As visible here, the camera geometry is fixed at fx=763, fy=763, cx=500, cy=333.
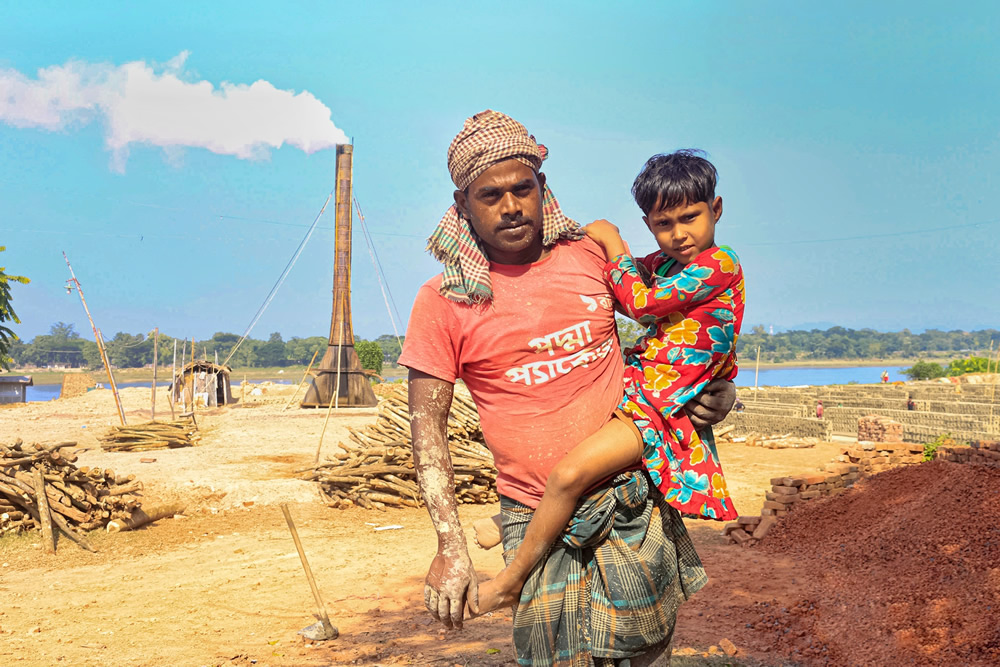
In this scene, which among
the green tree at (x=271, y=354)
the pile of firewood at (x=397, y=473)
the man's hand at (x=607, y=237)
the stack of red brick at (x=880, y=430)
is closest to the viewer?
the man's hand at (x=607, y=237)

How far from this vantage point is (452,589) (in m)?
2.15

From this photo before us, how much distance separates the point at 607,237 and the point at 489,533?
100 centimetres

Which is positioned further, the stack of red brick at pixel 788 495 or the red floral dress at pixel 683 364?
the stack of red brick at pixel 788 495

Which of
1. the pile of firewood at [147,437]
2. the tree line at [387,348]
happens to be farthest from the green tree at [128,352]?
the pile of firewood at [147,437]

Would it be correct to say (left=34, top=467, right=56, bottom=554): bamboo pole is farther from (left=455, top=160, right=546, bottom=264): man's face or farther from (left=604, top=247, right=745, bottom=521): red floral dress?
(left=604, top=247, right=745, bottom=521): red floral dress

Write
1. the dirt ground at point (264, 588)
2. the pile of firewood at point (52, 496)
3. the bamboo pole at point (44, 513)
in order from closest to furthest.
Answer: the dirt ground at point (264, 588) → the bamboo pole at point (44, 513) → the pile of firewood at point (52, 496)

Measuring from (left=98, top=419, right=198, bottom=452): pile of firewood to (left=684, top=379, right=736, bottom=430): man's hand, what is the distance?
1457 cm

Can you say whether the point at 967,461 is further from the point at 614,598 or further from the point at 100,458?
the point at 100,458

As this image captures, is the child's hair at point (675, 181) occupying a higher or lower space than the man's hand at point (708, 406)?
higher

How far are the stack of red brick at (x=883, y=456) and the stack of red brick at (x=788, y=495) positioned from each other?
1.57ft

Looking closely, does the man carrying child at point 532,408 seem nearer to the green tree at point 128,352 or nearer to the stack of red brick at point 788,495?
the stack of red brick at point 788,495

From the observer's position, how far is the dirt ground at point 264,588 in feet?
18.8

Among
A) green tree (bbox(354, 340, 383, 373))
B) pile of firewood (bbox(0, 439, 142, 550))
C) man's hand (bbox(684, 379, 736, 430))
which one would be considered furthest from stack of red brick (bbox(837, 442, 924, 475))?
green tree (bbox(354, 340, 383, 373))

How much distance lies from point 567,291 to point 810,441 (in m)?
16.9
